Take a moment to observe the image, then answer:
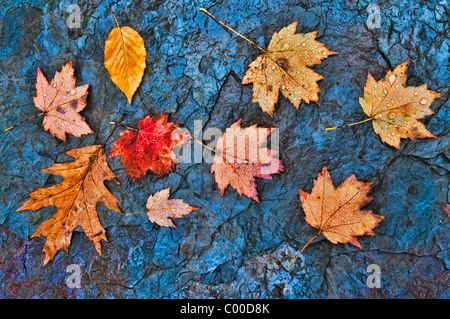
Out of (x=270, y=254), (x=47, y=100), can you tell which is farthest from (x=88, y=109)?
(x=270, y=254)

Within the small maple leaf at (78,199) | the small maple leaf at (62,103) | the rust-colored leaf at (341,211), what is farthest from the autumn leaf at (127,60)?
the rust-colored leaf at (341,211)

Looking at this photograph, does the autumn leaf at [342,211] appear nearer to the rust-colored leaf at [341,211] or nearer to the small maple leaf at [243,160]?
the rust-colored leaf at [341,211]

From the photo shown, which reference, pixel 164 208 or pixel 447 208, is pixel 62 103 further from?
pixel 447 208

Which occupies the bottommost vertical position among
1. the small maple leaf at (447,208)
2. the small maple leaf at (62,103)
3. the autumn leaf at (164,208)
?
the small maple leaf at (447,208)

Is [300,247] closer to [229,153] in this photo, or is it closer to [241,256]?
[241,256]

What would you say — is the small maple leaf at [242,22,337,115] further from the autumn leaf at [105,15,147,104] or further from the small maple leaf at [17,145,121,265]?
the small maple leaf at [17,145,121,265]

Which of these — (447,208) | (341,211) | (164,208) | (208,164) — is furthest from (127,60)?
(447,208)
